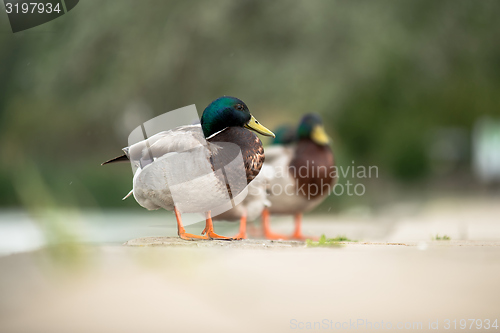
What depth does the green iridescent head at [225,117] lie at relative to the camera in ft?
6.41

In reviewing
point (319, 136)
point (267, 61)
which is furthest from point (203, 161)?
point (267, 61)

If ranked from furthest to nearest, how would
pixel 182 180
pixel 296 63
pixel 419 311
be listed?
pixel 296 63
pixel 182 180
pixel 419 311

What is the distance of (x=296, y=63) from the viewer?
7.11m

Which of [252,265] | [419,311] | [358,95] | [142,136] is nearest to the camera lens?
[419,311]

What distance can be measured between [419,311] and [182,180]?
88 centimetres

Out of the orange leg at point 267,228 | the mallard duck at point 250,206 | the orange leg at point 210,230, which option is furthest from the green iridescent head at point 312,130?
the orange leg at point 210,230

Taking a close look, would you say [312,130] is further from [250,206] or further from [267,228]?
[250,206]

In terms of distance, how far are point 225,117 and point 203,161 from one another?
0.65 ft

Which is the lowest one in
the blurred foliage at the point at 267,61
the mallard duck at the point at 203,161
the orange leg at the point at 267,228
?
the orange leg at the point at 267,228

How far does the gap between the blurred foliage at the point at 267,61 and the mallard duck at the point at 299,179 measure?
2.59 meters

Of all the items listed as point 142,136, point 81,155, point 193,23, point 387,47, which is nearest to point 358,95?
point 387,47

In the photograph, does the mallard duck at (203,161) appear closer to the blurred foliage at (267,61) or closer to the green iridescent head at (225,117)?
the green iridescent head at (225,117)

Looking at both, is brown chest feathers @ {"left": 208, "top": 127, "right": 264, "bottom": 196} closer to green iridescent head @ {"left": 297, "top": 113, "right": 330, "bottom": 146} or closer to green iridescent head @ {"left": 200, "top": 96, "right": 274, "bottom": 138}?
green iridescent head @ {"left": 200, "top": 96, "right": 274, "bottom": 138}

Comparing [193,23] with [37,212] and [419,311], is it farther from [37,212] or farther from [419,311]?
[419,311]
